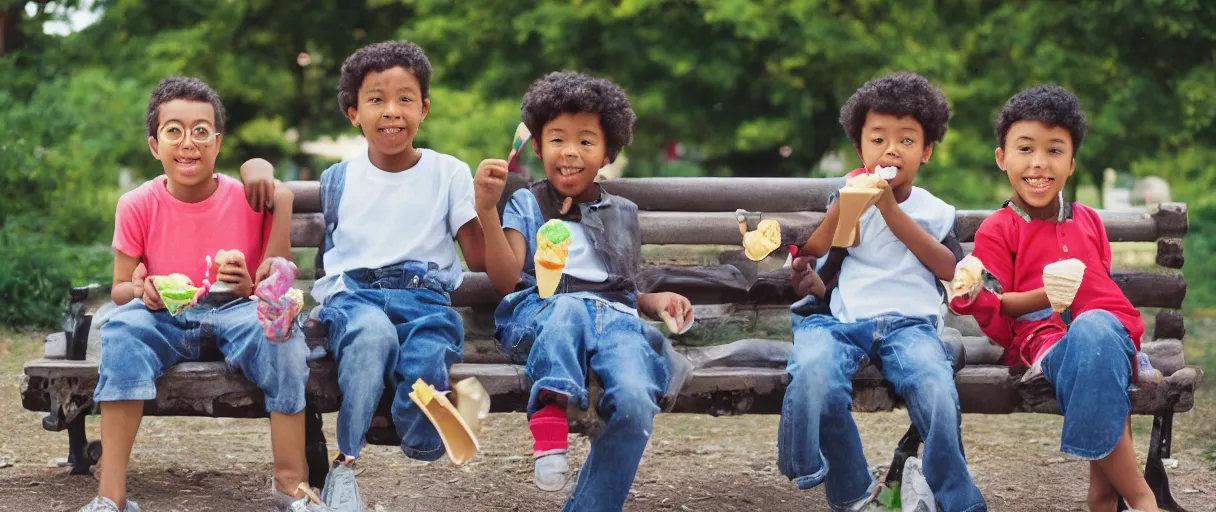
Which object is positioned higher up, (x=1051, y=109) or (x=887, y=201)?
(x=1051, y=109)

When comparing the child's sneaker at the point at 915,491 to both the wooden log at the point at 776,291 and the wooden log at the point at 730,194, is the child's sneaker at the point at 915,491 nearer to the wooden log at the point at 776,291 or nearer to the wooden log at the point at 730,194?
the wooden log at the point at 776,291

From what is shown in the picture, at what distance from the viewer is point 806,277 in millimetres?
3744

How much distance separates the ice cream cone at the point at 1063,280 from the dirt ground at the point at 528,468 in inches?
33.0

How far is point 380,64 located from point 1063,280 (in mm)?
1934

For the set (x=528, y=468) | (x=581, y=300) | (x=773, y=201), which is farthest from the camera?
(x=528, y=468)

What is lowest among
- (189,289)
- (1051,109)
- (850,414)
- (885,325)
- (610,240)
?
(850,414)

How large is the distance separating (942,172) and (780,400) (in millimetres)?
5346

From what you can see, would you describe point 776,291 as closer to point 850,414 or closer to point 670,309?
point 670,309

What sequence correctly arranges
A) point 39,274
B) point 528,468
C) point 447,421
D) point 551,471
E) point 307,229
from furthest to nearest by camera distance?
point 39,274 < point 528,468 < point 307,229 < point 447,421 < point 551,471

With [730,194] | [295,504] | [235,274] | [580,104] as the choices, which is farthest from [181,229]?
[730,194]

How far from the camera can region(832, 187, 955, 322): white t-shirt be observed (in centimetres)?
365

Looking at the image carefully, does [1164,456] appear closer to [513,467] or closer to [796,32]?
[513,467]

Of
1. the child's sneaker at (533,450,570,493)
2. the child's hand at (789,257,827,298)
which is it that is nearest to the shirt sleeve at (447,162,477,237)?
the child's sneaker at (533,450,570,493)

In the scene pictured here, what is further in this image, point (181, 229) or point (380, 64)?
point (380, 64)
